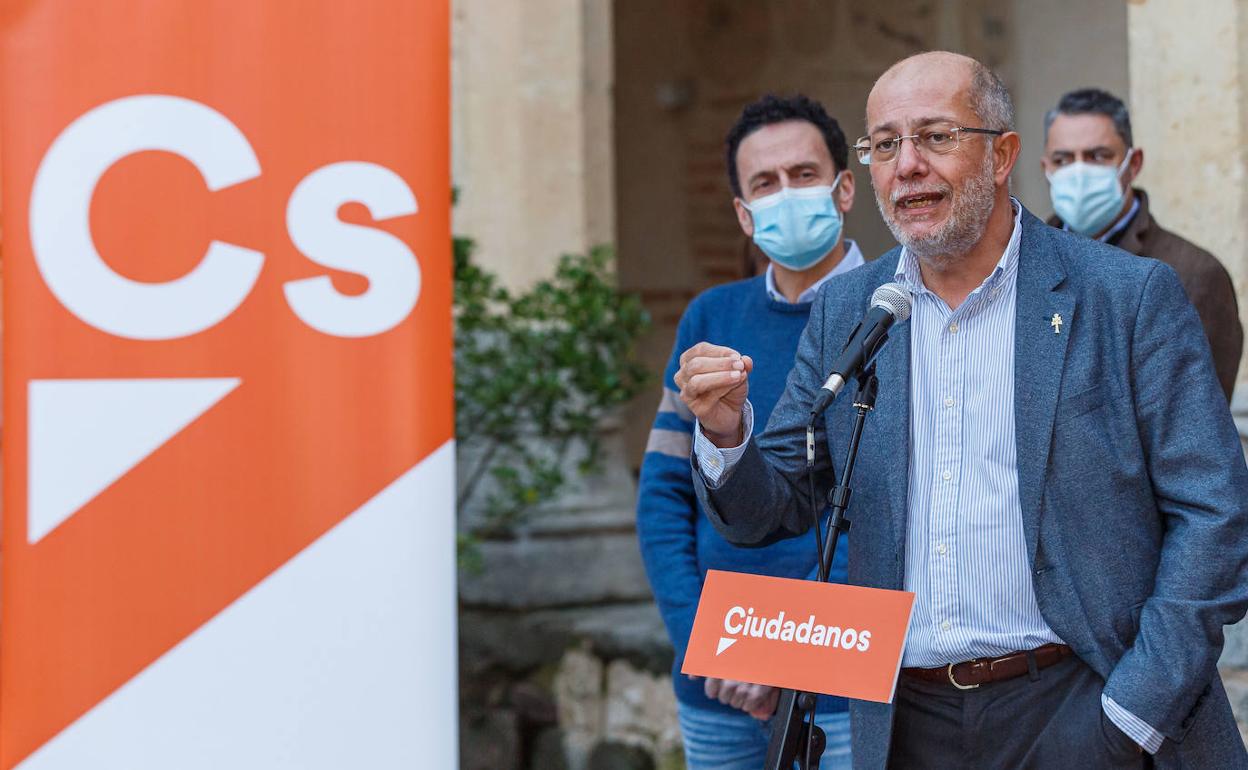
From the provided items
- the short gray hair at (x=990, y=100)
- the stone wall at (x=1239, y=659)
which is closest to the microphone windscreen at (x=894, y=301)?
the short gray hair at (x=990, y=100)

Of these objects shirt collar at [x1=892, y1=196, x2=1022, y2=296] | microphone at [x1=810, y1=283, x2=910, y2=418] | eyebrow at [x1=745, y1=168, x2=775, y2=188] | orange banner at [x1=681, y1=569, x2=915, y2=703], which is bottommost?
orange banner at [x1=681, y1=569, x2=915, y2=703]

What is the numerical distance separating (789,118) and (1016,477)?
4.41 ft

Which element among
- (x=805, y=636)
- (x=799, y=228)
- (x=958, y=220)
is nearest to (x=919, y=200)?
(x=958, y=220)

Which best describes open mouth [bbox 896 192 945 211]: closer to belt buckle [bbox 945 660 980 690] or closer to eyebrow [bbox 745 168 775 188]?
belt buckle [bbox 945 660 980 690]

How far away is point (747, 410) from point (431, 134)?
94 cm

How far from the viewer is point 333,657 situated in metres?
2.89

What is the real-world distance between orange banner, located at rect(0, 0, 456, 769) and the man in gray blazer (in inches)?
31.0

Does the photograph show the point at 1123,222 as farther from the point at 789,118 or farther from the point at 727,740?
the point at 727,740

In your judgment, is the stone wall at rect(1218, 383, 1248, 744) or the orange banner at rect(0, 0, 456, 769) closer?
the orange banner at rect(0, 0, 456, 769)

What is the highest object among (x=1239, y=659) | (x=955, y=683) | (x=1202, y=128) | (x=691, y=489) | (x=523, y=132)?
(x=523, y=132)

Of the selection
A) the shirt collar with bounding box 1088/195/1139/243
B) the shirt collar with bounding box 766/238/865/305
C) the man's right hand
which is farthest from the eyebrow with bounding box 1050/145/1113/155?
the man's right hand

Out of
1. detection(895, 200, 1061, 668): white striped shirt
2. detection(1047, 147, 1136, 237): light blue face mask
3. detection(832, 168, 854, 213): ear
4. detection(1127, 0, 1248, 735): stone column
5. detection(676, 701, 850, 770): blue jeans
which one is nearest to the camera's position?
detection(895, 200, 1061, 668): white striped shirt

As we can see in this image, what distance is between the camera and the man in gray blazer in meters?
2.29

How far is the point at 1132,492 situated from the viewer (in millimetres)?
2332
